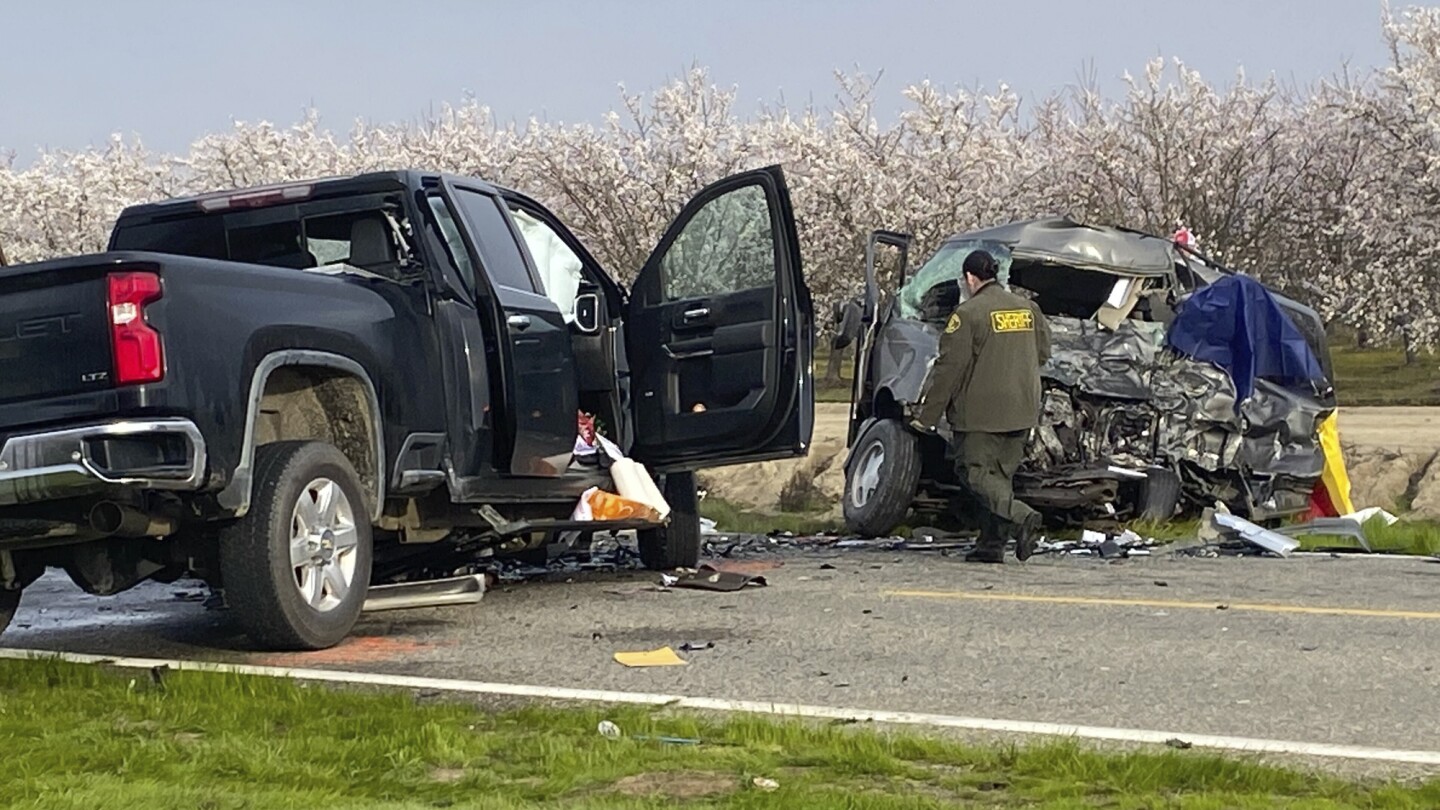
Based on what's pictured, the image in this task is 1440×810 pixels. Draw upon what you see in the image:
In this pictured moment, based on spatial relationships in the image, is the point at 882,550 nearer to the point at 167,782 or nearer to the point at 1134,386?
the point at 1134,386

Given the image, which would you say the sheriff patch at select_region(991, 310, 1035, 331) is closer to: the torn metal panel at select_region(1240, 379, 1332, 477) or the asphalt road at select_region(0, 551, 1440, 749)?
the asphalt road at select_region(0, 551, 1440, 749)

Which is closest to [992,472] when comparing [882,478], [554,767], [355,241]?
[882,478]

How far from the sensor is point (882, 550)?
1173 centimetres

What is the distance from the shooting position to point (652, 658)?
22.0ft

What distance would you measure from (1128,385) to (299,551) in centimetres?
722

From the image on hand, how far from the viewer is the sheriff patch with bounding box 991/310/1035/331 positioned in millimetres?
10664

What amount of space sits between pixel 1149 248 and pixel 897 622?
6.10 m

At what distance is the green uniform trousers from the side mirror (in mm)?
2748

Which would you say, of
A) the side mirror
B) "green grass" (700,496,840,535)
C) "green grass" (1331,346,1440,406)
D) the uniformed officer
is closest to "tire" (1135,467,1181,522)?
the uniformed officer

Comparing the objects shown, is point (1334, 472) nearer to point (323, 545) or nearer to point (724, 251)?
point (724, 251)

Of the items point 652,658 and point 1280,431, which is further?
point 1280,431

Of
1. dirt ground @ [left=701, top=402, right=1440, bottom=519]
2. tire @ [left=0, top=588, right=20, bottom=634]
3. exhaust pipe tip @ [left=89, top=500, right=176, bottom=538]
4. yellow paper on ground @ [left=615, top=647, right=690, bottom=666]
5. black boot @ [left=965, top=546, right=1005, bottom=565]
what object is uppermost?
exhaust pipe tip @ [left=89, top=500, right=176, bottom=538]

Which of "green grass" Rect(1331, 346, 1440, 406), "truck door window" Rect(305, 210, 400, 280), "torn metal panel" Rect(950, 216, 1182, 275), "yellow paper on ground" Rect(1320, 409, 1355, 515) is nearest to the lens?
"truck door window" Rect(305, 210, 400, 280)

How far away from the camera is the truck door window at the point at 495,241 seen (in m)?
8.30
